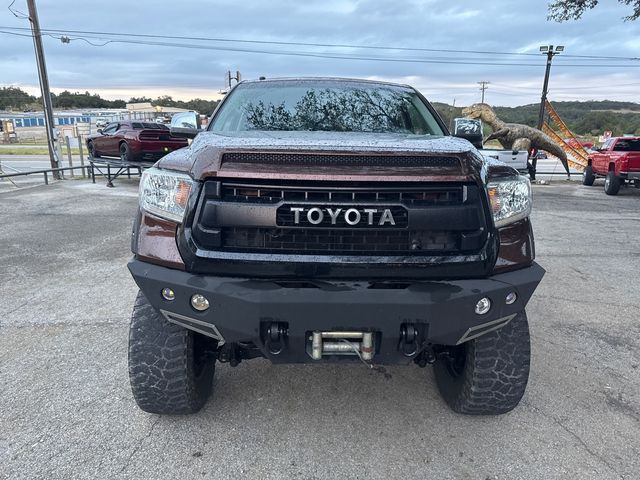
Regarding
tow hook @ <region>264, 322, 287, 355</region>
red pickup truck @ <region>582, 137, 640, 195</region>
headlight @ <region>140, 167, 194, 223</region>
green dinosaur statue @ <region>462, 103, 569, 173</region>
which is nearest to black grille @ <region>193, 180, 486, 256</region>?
headlight @ <region>140, 167, 194, 223</region>

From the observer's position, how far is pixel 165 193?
2.31 meters

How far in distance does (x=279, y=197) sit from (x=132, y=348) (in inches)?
45.6

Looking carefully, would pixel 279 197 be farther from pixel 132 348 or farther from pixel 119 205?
pixel 119 205

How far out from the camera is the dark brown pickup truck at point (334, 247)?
6.98ft

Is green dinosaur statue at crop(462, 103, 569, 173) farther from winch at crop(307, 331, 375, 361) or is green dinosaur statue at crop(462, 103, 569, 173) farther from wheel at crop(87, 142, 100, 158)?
winch at crop(307, 331, 375, 361)

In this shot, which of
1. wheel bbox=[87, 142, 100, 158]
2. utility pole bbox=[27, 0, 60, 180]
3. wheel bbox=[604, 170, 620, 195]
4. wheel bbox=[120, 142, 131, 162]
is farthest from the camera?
wheel bbox=[87, 142, 100, 158]

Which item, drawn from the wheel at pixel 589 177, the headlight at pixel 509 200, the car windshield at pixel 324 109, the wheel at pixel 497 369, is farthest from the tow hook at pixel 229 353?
the wheel at pixel 589 177

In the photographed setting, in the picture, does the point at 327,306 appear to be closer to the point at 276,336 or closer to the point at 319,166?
the point at 276,336

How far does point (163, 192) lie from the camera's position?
91.1 inches

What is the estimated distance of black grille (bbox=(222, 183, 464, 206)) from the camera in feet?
7.05

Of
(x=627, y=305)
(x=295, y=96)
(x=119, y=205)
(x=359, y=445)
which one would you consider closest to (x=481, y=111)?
(x=119, y=205)

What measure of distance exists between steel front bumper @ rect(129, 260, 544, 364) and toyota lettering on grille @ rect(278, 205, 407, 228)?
0.86 feet

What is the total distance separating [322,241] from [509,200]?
95cm

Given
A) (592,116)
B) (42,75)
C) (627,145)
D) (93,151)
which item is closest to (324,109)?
(627,145)
